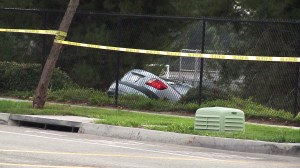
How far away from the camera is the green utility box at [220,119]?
16.7 metres

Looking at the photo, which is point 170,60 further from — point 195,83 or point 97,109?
point 97,109

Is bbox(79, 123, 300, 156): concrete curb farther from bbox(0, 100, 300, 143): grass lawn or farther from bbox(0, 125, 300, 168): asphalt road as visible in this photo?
bbox(0, 125, 300, 168): asphalt road

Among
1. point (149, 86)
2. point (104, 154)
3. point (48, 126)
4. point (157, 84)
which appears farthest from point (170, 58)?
point (104, 154)

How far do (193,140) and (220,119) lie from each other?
0.86 metres

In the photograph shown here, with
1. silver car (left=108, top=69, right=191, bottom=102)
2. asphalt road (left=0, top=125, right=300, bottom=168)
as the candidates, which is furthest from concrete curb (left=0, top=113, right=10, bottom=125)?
silver car (left=108, top=69, right=191, bottom=102)

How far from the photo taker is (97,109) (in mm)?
21375

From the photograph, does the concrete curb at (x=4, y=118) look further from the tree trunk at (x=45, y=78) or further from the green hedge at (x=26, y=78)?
the green hedge at (x=26, y=78)

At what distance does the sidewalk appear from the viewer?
15.5 m

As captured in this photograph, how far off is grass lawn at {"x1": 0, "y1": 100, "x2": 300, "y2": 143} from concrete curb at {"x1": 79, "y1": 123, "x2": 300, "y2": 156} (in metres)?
0.30

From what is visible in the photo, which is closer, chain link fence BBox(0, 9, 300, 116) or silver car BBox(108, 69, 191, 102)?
chain link fence BBox(0, 9, 300, 116)

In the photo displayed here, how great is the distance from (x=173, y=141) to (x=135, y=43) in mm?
7798

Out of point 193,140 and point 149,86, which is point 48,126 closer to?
point 193,140

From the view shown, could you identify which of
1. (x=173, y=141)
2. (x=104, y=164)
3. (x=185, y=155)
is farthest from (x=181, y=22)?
(x=104, y=164)

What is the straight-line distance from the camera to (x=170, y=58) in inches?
869
